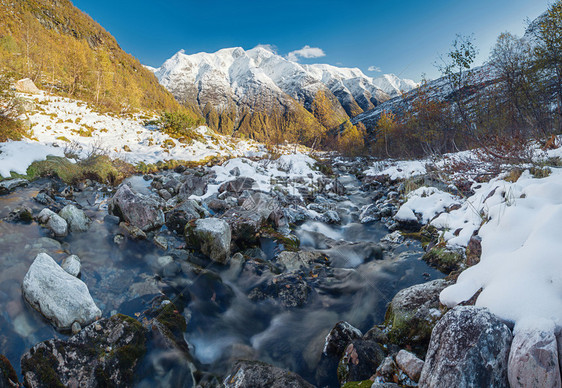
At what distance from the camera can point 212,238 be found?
6.18 meters

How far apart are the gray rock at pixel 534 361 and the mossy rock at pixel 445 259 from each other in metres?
3.69

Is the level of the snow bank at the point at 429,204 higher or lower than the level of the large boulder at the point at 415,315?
higher

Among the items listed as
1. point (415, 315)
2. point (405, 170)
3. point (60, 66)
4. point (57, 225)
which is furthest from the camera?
point (60, 66)

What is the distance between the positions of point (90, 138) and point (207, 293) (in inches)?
810

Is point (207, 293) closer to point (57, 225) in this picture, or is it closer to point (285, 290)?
point (285, 290)

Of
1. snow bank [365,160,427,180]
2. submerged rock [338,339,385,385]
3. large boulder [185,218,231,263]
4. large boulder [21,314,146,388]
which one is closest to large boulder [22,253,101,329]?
large boulder [21,314,146,388]

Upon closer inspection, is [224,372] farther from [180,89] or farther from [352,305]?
[180,89]

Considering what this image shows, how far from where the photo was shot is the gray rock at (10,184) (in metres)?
7.60

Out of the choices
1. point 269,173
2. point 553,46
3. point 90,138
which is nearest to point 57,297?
point 269,173

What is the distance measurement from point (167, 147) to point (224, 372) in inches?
858

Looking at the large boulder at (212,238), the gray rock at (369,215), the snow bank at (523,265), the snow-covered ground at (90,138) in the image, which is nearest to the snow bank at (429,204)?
the gray rock at (369,215)

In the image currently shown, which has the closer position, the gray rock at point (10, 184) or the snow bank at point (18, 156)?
the gray rock at point (10, 184)

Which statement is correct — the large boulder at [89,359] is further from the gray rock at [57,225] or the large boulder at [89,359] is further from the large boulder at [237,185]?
the large boulder at [237,185]

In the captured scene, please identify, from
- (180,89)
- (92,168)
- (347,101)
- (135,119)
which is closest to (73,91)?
(135,119)
